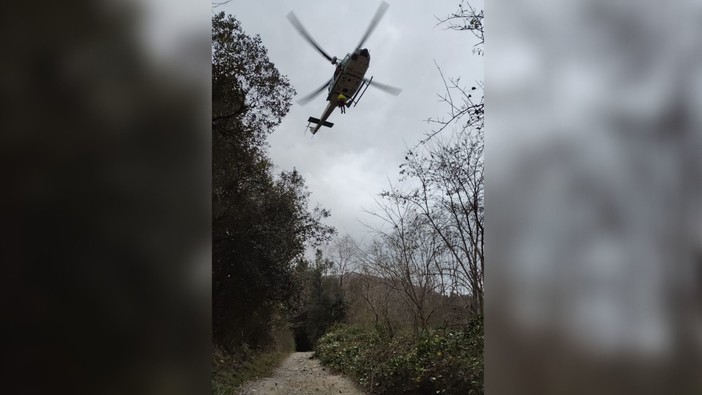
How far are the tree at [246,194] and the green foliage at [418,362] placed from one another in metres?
0.90

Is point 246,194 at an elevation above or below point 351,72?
below

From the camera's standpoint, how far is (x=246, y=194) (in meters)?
3.39

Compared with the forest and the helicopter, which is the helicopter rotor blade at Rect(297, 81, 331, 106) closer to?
the helicopter

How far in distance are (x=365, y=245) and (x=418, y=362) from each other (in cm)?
127

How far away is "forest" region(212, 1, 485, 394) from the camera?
9.89 ft

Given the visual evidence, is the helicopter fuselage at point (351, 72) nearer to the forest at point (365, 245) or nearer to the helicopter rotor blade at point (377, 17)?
the helicopter rotor blade at point (377, 17)

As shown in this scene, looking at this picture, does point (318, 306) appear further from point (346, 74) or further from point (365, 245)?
point (346, 74)

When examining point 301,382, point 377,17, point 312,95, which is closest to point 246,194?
point 312,95

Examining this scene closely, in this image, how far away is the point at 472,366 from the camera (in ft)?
8.96
